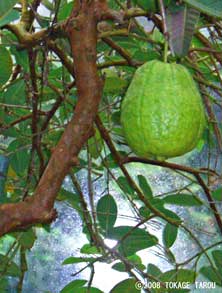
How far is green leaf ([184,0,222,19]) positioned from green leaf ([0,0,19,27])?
0.78 ft

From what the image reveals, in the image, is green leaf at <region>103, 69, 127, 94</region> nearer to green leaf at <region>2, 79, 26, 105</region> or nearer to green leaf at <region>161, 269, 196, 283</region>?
green leaf at <region>2, 79, 26, 105</region>

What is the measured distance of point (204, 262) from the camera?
64.3 inches

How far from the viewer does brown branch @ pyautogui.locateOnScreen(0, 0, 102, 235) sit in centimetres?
62

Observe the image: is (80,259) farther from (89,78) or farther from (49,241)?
(89,78)

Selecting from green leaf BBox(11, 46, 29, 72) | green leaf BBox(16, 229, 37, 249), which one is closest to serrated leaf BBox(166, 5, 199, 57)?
green leaf BBox(11, 46, 29, 72)

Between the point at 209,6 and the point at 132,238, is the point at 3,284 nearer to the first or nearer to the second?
the point at 132,238

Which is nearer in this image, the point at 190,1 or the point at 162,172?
the point at 190,1

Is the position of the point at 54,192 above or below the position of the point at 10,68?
below

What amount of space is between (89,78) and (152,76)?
0.34 feet

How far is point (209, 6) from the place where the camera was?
671 mm

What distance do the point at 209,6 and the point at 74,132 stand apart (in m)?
0.20

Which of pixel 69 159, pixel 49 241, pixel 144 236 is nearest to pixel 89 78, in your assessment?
pixel 69 159

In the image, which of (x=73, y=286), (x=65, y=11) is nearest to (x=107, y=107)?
(x=65, y=11)

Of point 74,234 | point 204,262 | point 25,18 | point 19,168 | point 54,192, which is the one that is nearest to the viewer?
point 54,192
